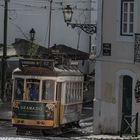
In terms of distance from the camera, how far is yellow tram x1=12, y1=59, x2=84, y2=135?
26422 mm

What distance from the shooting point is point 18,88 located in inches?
1059

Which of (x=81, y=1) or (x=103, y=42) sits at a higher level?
(x=81, y=1)

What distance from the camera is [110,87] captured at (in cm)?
2814

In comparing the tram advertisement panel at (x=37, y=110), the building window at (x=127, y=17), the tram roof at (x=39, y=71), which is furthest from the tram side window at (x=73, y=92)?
the building window at (x=127, y=17)

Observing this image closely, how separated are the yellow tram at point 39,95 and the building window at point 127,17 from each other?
3.31m

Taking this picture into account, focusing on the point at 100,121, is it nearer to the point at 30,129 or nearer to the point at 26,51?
the point at 30,129

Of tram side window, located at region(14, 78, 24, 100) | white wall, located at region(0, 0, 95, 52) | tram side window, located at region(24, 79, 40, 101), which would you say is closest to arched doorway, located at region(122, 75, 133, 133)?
tram side window, located at region(24, 79, 40, 101)

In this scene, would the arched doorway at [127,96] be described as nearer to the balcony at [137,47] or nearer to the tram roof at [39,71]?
the balcony at [137,47]

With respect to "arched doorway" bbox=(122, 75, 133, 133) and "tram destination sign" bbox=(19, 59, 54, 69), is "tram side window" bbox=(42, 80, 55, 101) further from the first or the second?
"arched doorway" bbox=(122, 75, 133, 133)

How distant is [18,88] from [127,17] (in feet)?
18.4

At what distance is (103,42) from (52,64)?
299cm

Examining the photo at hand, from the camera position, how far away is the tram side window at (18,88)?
26781mm

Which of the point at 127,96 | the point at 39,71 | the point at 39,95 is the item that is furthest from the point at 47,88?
the point at 127,96

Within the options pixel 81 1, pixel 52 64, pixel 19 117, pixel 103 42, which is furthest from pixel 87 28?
pixel 81 1
